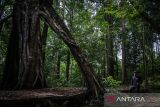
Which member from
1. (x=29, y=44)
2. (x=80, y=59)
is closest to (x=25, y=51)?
(x=29, y=44)

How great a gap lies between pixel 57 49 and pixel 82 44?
2224 millimetres

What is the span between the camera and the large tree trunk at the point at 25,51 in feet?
41.7

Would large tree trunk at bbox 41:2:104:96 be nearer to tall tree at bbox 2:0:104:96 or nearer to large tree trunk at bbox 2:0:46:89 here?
tall tree at bbox 2:0:104:96

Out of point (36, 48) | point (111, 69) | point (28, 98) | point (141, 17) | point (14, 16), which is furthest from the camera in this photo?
point (111, 69)

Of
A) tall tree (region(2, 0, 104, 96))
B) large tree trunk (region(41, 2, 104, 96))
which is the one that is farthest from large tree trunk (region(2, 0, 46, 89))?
large tree trunk (region(41, 2, 104, 96))

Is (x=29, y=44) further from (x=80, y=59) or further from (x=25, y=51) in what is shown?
(x=80, y=59)

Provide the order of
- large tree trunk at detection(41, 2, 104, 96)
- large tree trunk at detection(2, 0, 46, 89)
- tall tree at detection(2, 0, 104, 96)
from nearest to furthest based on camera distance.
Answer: large tree trunk at detection(41, 2, 104, 96) → tall tree at detection(2, 0, 104, 96) → large tree trunk at detection(2, 0, 46, 89)

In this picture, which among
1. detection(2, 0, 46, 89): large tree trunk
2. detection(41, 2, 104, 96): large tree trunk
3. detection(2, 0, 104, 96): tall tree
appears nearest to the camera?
detection(41, 2, 104, 96): large tree trunk

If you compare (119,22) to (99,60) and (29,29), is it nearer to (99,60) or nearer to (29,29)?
(99,60)

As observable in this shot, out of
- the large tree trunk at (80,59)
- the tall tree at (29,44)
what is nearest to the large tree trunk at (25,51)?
the tall tree at (29,44)

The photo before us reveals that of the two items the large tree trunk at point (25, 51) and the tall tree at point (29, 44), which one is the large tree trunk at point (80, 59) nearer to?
the tall tree at point (29, 44)

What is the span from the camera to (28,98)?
33.0ft

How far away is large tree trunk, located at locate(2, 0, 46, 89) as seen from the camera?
12.7 m

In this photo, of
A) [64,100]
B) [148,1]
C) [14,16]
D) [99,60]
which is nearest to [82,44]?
[99,60]
